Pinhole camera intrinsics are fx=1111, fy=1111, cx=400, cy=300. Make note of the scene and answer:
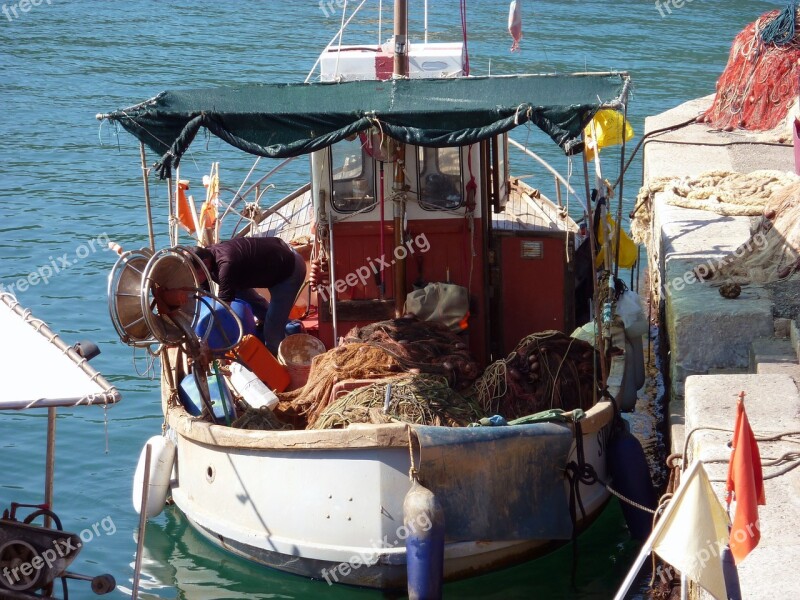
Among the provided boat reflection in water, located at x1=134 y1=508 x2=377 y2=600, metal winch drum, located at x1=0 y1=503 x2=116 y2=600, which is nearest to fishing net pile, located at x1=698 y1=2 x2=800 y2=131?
boat reflection in water, located at x1=134 y1=508 x2=377 y2=600

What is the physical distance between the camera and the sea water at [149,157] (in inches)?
335

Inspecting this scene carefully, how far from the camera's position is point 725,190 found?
39.7ft

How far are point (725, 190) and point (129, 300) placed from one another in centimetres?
730

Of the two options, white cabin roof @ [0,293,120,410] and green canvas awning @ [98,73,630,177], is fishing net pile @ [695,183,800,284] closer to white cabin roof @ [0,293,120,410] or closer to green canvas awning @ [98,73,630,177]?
green canvas awning @ [98,73,630,177]

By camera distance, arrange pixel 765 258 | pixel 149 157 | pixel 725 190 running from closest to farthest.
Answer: pixel 765 258 → pixel 725 190 → pixel 149 157

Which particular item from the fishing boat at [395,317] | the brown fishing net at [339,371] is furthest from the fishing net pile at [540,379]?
the brown fishing net at [339,371]

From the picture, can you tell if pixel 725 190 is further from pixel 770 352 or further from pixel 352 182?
pixel 352 182

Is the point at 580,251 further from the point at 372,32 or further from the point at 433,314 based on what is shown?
the point at 372,32

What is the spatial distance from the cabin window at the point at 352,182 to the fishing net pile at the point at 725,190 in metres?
4.39

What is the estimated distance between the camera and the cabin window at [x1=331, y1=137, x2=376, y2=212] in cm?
898

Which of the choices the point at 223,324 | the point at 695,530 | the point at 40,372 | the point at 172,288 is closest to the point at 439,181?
the point at 223,324

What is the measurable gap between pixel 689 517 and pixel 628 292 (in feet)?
14.5

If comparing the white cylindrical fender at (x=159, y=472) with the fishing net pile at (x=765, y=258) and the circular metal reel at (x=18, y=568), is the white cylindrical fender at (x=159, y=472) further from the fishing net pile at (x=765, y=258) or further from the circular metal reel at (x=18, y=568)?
the fishing net pile at (x=765, y=258)

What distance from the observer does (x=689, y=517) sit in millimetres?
Answer: 5152
